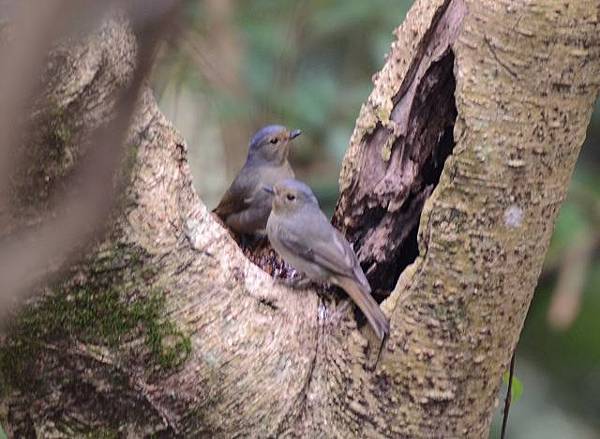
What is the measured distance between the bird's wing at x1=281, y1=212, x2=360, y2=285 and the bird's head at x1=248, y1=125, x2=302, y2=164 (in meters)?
0.71

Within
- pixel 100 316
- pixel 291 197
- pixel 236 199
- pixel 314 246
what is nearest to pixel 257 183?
pixel 236 199

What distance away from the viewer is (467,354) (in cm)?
170

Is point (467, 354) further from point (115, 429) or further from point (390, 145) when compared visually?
point (115, 429)

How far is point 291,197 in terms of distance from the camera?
2.53 meters

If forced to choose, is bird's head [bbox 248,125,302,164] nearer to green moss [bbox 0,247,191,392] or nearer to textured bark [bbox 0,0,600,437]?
textured bark [bbox 0,0,600,437]

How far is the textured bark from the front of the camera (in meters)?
1.55

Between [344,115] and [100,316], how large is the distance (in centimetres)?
236

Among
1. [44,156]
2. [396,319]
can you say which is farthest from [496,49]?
[44,156]

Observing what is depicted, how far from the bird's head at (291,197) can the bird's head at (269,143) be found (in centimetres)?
35

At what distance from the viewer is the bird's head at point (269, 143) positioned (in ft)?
9.70

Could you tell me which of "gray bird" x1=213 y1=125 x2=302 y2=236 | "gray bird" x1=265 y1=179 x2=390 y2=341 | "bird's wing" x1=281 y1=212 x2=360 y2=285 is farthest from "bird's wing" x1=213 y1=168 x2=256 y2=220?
"bird's wing" x1=281 y1=212 x2=360 y2=285

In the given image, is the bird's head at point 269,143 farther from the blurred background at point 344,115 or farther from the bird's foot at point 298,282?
the bird's foot at point 298,282

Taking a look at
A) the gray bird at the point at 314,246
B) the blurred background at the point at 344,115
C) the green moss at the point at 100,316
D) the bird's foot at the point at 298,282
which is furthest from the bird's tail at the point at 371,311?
the blurred background at the point at 344,115

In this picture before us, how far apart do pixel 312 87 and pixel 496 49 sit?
7.36 feet
